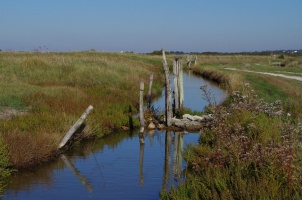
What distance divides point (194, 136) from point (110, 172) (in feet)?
18.2

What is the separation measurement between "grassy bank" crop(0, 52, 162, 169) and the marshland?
26 millimetres

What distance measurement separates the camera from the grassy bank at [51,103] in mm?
12787

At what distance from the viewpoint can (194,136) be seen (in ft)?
56.7

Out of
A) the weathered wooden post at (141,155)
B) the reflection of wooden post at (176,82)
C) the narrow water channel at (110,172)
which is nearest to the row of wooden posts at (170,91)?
the reflection of wooden post at (176,82)

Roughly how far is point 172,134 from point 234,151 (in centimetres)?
904

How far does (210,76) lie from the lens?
47375 millimetres

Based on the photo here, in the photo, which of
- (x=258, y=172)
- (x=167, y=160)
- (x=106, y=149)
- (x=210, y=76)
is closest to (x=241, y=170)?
(x=258, y=172)

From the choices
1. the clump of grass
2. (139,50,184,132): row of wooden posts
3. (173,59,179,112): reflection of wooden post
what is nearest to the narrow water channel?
the clump of grass

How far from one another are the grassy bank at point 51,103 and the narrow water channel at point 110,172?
54 centimetres

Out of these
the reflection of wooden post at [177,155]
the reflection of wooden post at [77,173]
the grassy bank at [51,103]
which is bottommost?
the reflection of wooden post at [177,155]

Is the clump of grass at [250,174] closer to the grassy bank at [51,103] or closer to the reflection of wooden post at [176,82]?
the grassy bank at [51,103]

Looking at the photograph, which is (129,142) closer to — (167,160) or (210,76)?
(167,160)

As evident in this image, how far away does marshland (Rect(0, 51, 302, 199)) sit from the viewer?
7.74 m

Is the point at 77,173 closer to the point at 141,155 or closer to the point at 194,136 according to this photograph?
the point at 141,155
